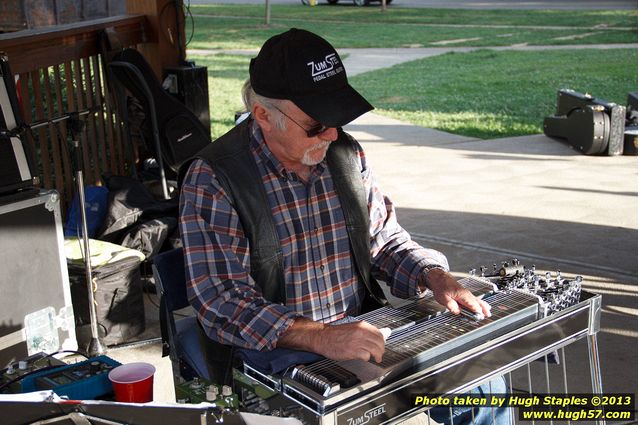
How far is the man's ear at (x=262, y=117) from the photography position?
2645 mm

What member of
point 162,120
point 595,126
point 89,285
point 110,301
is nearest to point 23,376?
point 89,285

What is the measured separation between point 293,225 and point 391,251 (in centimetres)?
39

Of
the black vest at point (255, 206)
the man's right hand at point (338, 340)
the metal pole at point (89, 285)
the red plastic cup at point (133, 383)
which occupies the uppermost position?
the black vest at point (255, 206)

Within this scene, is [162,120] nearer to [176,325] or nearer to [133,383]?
[176,325]

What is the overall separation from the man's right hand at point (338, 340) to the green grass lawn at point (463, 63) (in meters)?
7.58

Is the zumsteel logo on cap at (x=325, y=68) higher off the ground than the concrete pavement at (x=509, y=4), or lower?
higher

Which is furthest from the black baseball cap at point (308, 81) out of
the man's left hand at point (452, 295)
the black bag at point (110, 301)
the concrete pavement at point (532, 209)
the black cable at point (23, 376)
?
the black bag at point (110, 301)

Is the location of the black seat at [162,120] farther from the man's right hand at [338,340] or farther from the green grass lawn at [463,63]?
the green grass lawn at [463,63]

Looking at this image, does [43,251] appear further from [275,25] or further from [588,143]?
[275,25]

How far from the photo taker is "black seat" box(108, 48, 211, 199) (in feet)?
19.6

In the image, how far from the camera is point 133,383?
2240 mm

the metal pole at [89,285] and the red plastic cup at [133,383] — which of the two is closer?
the red plastic cup at [133,383]

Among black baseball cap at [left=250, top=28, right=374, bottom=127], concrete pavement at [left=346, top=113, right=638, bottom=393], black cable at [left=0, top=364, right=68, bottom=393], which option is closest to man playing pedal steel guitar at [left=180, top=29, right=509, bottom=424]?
black baseball cap at [left=250, top=28, right=374, bottom=127]

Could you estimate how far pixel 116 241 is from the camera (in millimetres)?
5117
